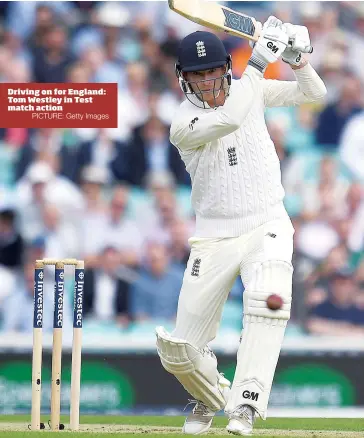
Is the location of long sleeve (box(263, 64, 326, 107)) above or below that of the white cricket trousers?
above

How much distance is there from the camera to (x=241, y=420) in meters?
4.54

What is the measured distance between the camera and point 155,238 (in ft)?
26.1

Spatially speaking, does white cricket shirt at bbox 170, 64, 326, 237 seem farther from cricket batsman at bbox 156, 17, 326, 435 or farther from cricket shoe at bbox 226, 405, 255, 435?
cricket shoe at bbox 226, 405, 255, 435

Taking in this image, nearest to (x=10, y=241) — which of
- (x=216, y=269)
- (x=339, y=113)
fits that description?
(x=339, y=113)

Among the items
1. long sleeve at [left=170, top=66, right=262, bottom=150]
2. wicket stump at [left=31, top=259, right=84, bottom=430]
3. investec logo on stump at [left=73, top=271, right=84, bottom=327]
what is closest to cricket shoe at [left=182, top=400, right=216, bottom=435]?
wicket stump at [left=31, top=259, right=84, bottom=430]

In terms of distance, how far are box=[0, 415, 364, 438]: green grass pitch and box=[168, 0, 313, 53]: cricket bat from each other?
6.13 ft

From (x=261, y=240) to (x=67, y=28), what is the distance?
3.95m

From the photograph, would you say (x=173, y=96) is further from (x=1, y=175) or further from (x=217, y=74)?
(x=217, y=74)

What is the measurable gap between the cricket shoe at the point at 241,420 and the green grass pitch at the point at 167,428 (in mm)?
62

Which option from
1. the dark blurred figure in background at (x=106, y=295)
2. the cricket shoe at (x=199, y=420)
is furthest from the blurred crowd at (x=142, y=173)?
the cricket shoe at (x=199, y=420)

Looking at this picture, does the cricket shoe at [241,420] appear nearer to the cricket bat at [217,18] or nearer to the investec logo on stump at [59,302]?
the investec logo on stump at [59,302]

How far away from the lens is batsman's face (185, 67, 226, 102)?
4.84m

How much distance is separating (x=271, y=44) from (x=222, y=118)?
401mm
